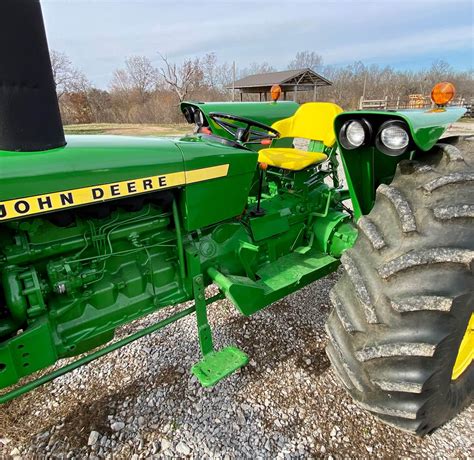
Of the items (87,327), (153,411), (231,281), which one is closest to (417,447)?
(231,281)

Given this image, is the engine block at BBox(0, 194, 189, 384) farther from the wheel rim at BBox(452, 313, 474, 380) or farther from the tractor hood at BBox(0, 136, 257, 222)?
the wheel rim at BBox(452, 313, 474, 380)

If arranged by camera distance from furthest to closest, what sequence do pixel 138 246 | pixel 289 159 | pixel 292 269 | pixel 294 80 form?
pixel 294 80, pixel 289 159, pixel 292 269, pixel 138 246

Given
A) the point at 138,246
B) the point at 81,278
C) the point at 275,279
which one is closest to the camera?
the point at 81,278

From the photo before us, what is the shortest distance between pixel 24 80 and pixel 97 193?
1.47 ft

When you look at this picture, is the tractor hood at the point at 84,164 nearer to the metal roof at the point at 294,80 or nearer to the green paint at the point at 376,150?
the green paint at the point at 376,150

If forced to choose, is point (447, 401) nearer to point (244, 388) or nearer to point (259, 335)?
point (244, 388)

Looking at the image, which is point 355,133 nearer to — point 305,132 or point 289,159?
point 289,159

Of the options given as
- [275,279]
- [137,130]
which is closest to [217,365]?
[275,279]

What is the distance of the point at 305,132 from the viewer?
303cm

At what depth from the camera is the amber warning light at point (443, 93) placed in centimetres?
173

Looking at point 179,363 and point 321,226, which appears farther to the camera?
point 321,226

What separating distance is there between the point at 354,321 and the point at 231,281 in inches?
26.3

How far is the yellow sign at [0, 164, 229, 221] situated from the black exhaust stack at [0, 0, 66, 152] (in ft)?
0.63

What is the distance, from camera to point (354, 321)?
56.2 inches
